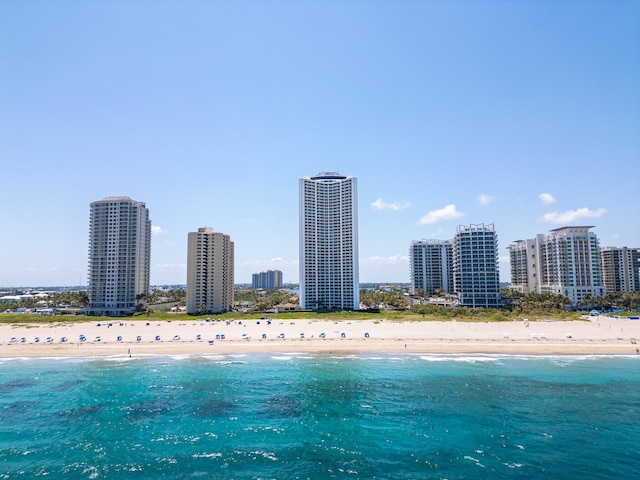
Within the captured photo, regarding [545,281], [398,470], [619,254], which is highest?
[619,254]

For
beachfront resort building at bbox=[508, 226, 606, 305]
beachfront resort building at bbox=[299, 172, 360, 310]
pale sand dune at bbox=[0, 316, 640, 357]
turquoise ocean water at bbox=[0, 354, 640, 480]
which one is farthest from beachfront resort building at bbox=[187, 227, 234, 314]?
beachfront resort building at bbox=[508, 226, 606, 305]

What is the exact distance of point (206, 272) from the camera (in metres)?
128

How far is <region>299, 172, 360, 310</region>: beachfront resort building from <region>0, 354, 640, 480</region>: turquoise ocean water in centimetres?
7457

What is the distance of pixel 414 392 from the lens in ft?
141

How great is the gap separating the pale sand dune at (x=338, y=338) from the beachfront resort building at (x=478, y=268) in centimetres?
4037

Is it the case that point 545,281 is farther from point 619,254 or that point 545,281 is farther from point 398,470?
point 398,470

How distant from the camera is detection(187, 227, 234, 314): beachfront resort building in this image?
125406 millimetres

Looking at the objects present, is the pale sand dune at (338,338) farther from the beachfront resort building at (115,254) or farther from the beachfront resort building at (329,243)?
the beachfront resort building at (329,243)

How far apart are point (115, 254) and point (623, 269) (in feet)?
717

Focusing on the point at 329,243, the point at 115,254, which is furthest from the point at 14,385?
the point at 329,243

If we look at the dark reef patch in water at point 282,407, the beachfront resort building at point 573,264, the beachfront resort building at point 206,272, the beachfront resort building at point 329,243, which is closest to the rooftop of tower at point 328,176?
the beachfront resort building at point 329,243

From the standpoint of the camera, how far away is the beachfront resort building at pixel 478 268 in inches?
5241

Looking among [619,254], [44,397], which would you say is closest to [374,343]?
[44,397]

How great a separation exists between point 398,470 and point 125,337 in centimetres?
6848
